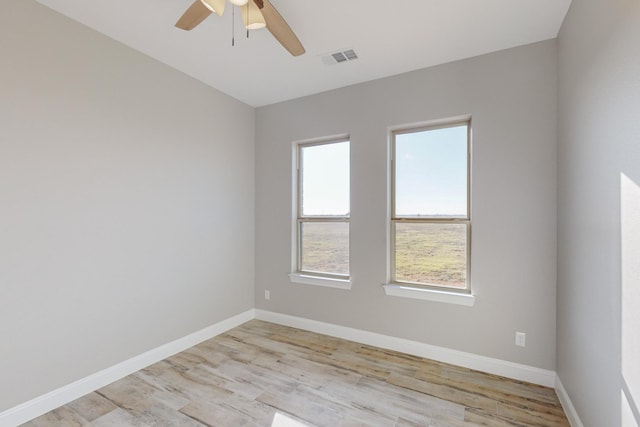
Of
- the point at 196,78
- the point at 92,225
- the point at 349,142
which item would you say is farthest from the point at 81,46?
the point at 349,142

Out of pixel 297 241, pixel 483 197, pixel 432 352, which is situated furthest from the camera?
pixel 297 241

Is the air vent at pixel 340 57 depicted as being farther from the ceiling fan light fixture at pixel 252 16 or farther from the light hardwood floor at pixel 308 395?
the light hardwood floor at pixel 308 395

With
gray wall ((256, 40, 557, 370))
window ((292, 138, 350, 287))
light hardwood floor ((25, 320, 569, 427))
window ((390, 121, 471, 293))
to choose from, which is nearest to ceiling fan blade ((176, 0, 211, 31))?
gray wall ((256, 40, 557, 370))

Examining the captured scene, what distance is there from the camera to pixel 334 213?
11.3ft

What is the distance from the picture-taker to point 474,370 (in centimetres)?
258

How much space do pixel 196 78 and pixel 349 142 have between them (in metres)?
1.79

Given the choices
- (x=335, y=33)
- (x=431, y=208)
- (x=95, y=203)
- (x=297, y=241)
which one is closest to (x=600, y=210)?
(x=431, y=208)

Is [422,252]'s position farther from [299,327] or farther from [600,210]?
[299,327]

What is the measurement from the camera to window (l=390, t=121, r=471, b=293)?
2.75 metres

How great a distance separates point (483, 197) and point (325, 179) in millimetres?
1705

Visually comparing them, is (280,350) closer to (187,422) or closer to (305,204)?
(187,422)

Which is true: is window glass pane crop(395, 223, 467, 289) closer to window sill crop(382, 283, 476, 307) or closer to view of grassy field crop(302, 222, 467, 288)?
view of grassy field crop(302, 222, 467, 288)

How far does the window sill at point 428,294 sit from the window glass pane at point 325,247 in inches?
23.1

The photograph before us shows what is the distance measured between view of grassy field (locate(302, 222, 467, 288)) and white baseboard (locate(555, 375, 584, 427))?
956 millimetres
